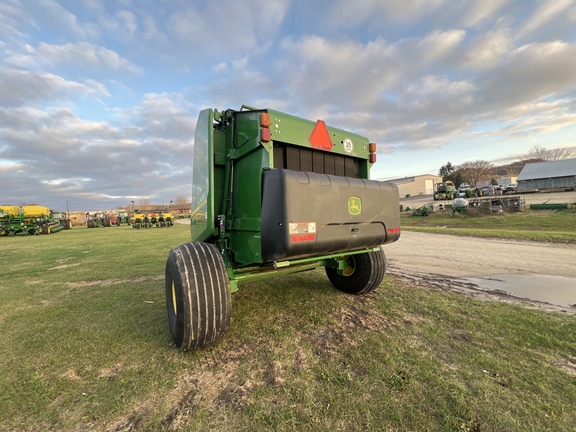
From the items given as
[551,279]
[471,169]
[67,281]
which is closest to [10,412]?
[67,281]

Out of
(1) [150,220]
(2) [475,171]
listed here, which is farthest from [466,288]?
(2) [475,171]

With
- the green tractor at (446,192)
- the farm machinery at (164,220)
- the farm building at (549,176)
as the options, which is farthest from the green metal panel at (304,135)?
the farm building at (549,176)

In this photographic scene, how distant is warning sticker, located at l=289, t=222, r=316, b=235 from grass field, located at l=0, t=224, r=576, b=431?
1.20 meters

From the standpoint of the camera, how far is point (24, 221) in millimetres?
24953

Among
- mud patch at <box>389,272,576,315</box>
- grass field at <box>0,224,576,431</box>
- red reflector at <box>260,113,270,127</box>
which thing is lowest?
mud patch at <box>389,272,576,315</box>

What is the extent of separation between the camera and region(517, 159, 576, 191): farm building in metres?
45.4

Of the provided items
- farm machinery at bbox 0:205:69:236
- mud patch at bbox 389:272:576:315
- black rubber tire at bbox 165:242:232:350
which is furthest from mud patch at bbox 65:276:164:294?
farm machinery at bbox 0:205:69:236

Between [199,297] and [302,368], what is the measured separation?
1.13m

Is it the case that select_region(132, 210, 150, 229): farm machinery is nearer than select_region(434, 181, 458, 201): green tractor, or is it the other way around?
select_region(132, 210, 150, 229): farm machinery

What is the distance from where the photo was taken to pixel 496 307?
3.70 m

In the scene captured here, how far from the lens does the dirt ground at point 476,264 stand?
4.67 metres

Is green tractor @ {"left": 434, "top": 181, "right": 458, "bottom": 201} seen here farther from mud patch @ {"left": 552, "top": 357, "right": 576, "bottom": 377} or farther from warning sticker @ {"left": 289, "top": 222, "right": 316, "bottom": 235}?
warning sticker @ {"left": 289, "top": 222, "right": 316, "bottom": 235}

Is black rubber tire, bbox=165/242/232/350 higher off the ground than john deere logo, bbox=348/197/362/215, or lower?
lower

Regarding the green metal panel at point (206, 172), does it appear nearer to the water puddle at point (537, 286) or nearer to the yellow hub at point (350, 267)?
the yellow hub at point (350, 267)
